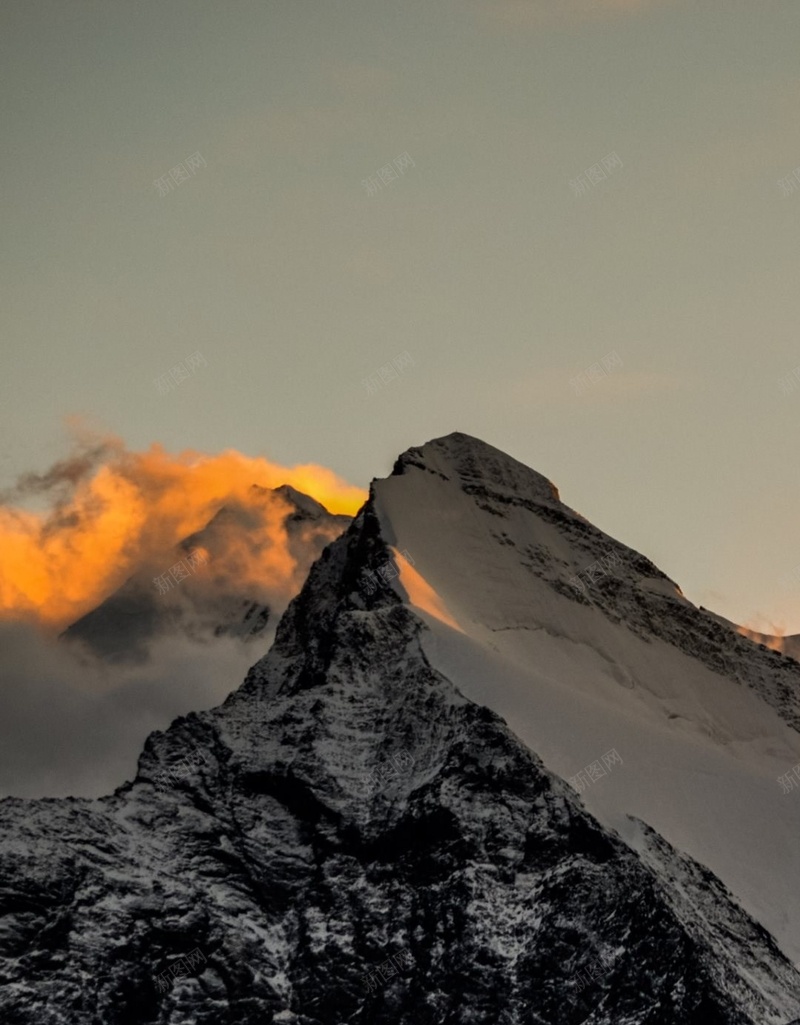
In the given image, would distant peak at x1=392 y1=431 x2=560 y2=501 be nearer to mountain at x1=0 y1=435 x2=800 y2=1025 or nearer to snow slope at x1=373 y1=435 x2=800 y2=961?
snow slope at x1=373 y1=435 x2=800 y2=961

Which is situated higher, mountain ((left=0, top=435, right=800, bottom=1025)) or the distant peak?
the distant peak

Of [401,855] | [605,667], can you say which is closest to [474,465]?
[605,667]

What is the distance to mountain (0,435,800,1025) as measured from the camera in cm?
11400

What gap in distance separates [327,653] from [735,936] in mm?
36193

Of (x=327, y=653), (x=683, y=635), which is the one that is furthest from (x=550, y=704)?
(x=683, y=635)

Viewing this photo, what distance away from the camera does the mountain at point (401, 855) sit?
114000 millimetres

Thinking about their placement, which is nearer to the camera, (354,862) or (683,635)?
(354,862)

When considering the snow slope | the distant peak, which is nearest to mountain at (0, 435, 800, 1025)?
the snow slope

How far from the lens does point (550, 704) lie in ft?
468

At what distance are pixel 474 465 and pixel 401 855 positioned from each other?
66.9 meters

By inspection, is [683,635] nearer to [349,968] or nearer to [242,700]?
[242,700]

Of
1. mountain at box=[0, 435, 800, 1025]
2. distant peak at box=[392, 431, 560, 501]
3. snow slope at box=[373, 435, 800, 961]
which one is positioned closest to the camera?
mountain at box=[0, 435, 800, 1025]

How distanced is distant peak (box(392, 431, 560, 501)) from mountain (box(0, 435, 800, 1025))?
71.9 ft

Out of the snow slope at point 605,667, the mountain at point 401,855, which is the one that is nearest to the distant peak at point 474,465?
the snow slope at point 605,667
